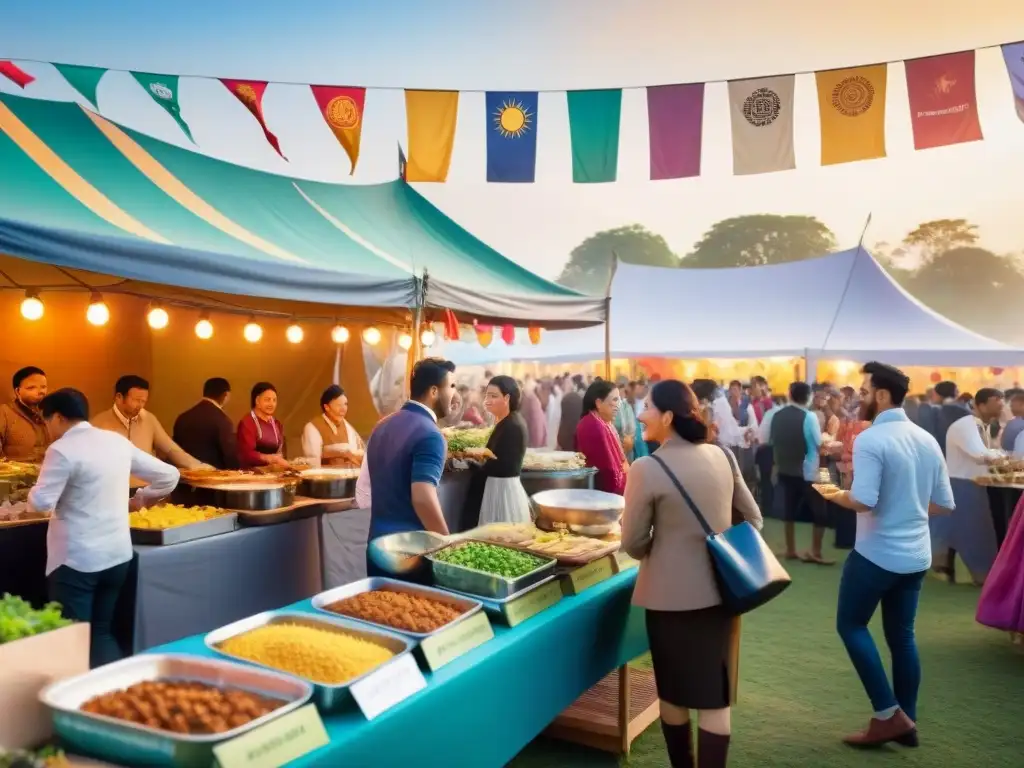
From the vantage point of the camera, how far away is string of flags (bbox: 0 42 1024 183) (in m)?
6.45

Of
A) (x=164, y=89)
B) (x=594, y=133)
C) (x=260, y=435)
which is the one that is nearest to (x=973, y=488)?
(x=594, y=133)

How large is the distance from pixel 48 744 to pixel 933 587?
672cm

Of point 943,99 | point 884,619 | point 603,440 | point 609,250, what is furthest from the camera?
point 609,250

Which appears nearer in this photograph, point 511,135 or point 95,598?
point 95,598

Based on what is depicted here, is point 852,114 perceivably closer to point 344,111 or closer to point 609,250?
point 344,111

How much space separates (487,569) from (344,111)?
6.13 m

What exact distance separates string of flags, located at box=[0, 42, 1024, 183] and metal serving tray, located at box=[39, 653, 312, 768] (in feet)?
20.8

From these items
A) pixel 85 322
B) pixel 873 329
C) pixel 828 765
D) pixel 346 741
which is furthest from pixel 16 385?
pixel 873 329

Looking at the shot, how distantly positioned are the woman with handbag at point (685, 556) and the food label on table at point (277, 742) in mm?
1251

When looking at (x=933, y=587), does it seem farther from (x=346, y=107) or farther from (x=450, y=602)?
(x=346, y=107)

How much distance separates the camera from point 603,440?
17.2 ft

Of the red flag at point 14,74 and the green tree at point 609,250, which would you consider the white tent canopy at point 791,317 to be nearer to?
the red flag at point 14,74

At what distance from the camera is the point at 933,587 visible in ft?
20.4

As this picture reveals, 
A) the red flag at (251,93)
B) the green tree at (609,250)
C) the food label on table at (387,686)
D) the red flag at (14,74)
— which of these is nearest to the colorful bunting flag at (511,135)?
the red flag at (251,93)
